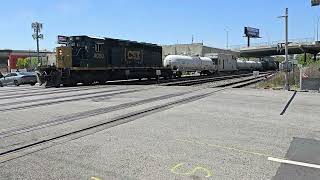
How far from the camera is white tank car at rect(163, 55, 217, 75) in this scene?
48406mm

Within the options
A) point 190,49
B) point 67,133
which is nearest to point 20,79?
point 67,133

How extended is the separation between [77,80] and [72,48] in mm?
2889

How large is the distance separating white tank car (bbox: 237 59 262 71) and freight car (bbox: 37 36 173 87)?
38.0 meters

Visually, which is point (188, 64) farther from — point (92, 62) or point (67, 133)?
point (67, 133)

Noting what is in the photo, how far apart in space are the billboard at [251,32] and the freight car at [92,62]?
332 ft

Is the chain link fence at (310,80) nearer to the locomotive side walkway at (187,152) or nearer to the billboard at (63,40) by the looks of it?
the locomotive side walkway at (187,152)

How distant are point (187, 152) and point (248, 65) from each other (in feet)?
244

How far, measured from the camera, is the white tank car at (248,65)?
7511 centimetres

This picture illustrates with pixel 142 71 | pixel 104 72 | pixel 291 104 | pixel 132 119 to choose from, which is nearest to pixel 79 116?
pixel 132 119

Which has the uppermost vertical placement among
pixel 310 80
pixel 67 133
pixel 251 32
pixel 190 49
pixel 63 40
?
pixel 251 32

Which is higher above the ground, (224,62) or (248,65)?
(224,62)

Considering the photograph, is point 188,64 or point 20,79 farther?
point 188,64

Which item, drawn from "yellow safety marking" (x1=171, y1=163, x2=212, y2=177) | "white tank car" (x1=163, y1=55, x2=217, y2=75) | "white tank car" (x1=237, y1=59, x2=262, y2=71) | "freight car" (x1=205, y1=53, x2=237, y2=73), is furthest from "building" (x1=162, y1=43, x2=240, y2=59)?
"yellow safety marking" (x1=171, y1=163, x2=212, y2=177)

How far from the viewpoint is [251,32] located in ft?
451
